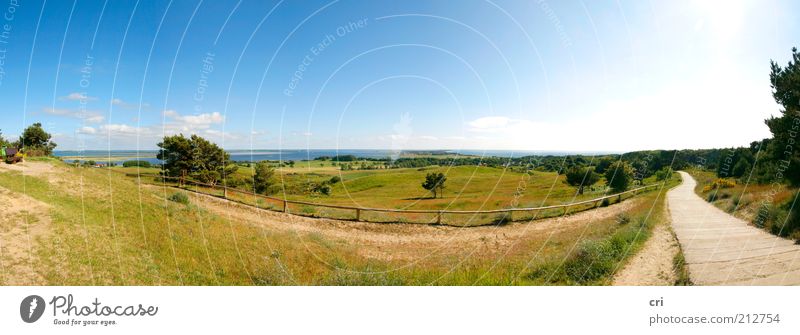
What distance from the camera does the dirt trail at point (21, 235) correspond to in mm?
6219

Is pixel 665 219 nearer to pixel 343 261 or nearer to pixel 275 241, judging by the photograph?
pixel 343 261

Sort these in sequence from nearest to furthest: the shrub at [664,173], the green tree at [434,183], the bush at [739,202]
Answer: the bush at [739,202], the shrub at [664,173], the green tree at [434,183]

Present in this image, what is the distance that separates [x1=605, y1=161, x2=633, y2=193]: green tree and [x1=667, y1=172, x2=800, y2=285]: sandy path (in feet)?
70.8

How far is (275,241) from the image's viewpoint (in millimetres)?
12258

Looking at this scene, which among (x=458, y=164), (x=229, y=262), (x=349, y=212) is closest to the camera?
(x=229, y=262)

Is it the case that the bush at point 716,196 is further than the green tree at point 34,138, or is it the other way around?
the green tree at point 34,138

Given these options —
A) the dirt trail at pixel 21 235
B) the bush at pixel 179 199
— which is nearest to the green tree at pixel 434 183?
the bush at pixel 179 199

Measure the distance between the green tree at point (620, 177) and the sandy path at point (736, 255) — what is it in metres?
21.6

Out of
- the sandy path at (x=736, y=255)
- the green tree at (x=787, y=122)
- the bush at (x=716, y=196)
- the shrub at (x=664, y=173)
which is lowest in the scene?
the sandy path at (x=736, y=255)

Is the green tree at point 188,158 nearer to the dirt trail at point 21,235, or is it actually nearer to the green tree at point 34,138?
the green tree at point 34,138
